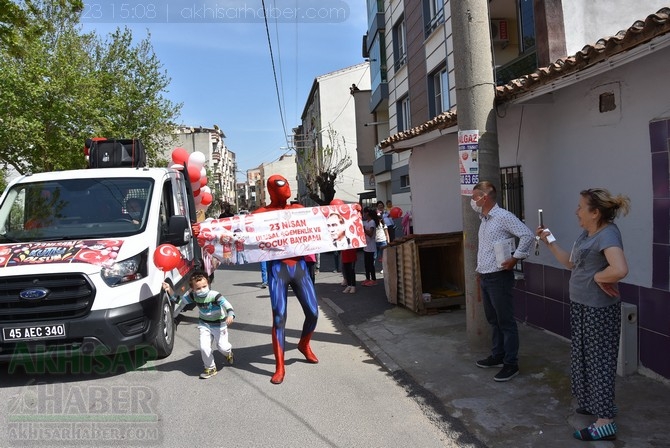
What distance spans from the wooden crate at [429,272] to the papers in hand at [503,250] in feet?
9.89

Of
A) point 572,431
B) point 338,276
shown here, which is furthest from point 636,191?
point 338,276

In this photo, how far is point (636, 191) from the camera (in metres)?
4.86

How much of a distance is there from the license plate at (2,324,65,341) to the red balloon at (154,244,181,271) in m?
1.04

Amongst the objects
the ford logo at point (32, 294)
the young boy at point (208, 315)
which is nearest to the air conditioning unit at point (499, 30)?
the young boy at point (208, 315)

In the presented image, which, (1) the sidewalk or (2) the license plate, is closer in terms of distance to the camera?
(1) the sidewalk

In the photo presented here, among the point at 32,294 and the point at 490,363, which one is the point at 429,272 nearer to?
the point at 490,363

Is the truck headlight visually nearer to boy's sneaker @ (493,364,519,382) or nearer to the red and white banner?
the red and white banner

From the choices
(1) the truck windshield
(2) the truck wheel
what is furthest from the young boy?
(1) the truck windshield

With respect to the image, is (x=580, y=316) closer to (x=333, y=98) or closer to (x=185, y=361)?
(x=185, y=361)

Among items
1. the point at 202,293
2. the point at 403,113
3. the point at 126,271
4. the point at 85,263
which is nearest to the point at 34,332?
the point at 85,263

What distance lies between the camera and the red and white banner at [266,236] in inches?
210

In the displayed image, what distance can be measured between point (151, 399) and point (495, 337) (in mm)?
3305

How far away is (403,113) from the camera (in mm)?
19844

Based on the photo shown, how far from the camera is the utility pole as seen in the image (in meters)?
5.49
